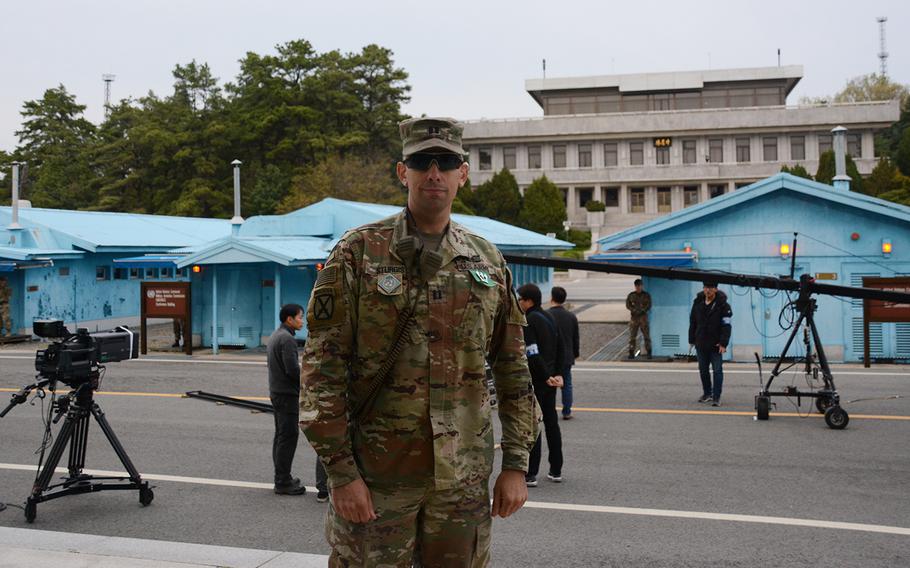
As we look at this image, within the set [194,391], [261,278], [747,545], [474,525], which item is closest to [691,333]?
[747,545]

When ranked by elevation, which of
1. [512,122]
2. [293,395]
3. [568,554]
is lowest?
[568,554]

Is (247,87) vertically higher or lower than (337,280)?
higher

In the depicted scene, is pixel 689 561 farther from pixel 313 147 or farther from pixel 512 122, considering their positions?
pixel 512 122

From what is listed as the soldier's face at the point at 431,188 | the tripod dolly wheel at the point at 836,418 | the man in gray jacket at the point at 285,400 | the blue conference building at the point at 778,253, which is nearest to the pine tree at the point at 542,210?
the blue conference building at the point at 778,253

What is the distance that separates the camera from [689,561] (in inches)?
239

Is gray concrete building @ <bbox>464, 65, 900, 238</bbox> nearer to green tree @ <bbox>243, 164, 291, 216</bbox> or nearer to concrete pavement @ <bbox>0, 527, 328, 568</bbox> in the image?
green tree @ <bbox>243, 164, 291, 216</bbox>

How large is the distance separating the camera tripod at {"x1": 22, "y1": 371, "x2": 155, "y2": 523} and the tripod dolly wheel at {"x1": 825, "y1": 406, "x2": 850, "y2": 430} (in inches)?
333

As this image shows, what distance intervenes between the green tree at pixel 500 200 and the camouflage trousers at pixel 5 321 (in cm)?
4249

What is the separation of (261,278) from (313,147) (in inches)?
1437

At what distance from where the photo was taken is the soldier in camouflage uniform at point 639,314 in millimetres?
19984

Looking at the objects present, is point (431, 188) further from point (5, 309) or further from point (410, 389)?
point (5, 309)

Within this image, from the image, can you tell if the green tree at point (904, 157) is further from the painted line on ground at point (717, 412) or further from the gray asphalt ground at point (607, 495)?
the painted line on ground at point (717, 412)

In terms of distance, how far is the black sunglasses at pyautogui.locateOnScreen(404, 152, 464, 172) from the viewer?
10.9 feet

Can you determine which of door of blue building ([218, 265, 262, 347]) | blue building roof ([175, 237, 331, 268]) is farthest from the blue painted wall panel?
door of blue building ([218, 265, 262, 347])
